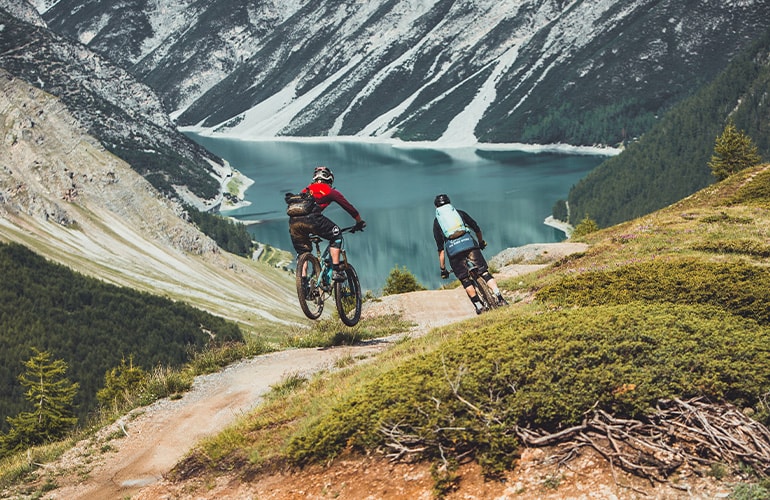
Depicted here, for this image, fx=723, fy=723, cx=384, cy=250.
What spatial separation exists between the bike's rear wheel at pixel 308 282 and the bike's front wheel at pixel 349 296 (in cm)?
55

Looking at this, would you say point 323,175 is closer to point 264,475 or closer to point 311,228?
point 311,228

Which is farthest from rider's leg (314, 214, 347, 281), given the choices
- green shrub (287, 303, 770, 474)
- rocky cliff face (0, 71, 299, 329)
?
rocky cliff face (0, 71, 299, 329)

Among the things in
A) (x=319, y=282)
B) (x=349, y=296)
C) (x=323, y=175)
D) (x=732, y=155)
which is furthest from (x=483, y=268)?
(x=732, y=155)

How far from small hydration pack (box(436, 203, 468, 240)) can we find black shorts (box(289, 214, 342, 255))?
300 cm

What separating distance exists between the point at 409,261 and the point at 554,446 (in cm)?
15070

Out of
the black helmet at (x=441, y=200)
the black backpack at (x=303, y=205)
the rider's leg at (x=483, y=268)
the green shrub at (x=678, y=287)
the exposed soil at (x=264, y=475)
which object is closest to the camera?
the exposed soil at (x=264, y=475)

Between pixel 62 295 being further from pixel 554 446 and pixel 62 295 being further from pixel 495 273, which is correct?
pixel 554 446

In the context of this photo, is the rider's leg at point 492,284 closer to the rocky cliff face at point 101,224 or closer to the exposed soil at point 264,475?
the exposed soil at point 264,475

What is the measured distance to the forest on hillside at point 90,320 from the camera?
4001 inches

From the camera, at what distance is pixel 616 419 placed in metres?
10.2

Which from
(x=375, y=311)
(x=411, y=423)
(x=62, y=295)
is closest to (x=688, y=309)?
(x=411, y=423)

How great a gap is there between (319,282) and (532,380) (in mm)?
9752

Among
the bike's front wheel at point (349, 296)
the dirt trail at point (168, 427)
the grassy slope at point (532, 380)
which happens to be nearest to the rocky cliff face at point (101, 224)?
the bike's front wheel at point (349, 296)

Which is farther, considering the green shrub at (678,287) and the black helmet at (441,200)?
the black helmet at (441,200)
